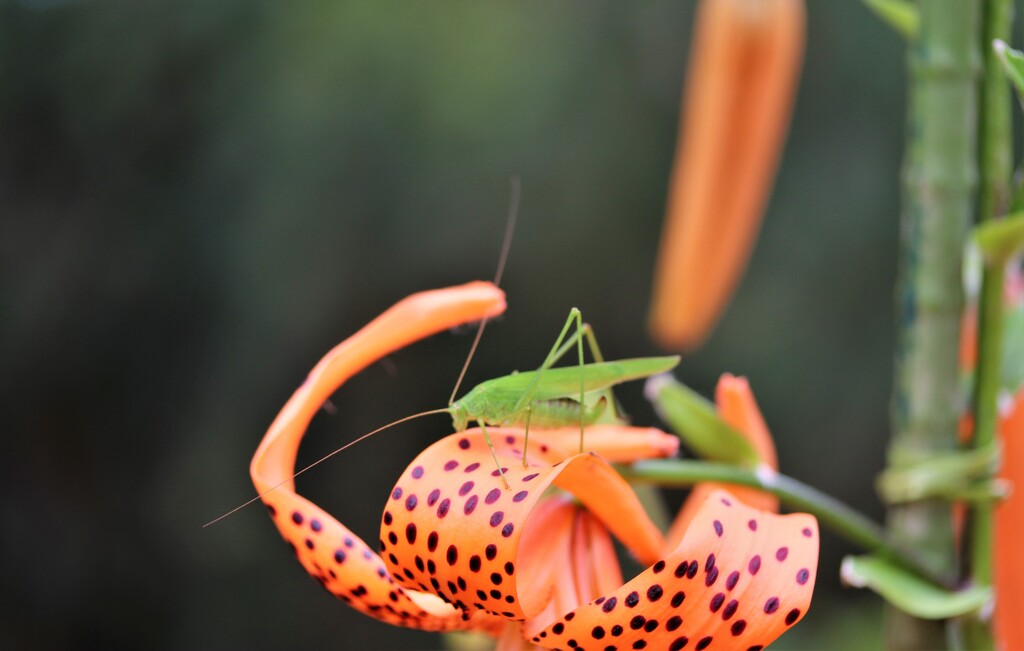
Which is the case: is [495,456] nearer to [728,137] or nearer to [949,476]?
[949,476]

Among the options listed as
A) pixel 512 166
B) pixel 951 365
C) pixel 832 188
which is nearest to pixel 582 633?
pixel 951 365

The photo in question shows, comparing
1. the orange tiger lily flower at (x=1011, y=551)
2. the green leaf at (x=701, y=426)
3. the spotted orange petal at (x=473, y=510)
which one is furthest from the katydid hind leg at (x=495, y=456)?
the orange tiger lily flower at (x=1011, y=551)

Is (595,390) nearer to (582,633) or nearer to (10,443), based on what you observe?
(582,633)

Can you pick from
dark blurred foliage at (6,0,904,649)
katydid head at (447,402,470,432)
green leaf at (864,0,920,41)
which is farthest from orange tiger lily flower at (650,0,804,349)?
dark blurred foliage at (6,0,904,649)

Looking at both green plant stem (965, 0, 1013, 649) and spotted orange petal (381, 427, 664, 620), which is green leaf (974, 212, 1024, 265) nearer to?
green plant stem (965, 0, 1013, 649)

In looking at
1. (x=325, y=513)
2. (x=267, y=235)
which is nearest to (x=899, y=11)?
(x=325, y=513)

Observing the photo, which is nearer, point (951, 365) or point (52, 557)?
point (951, 365)

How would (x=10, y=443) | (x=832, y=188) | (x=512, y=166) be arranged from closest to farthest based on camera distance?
(x=10, y=443) < (x=512, y=166) < (x=832, y=188)
